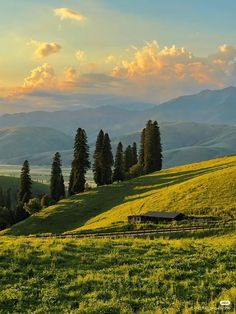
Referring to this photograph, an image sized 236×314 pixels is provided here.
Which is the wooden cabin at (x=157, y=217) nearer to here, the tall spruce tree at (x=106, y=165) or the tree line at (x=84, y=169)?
the tree line at (x=84, y=169)

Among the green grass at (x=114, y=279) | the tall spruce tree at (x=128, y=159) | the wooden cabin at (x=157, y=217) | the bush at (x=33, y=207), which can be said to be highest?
the tall spruce tree at (x=128, y=159)

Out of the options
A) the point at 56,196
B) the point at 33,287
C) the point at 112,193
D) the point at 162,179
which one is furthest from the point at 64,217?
the point at 33,287

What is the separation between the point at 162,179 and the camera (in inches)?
4077

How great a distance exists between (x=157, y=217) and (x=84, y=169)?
61.3 meters

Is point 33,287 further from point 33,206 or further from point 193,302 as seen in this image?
point 33,206

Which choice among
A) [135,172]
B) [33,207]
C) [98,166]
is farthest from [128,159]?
[33,207]

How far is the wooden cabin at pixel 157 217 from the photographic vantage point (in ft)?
198

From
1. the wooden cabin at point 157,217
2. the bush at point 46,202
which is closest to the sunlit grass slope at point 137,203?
the wooden cabin at point 157,217

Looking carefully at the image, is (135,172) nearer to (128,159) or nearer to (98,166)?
(98,166)

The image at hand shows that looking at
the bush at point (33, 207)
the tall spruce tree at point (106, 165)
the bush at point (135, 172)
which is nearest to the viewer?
the bush at point (33, 207)

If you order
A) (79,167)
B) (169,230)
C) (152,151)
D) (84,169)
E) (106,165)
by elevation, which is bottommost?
(169,230)

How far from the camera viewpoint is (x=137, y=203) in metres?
77.9

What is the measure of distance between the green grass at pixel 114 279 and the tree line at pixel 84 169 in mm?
88873

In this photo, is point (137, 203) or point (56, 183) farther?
point (56, 183)
